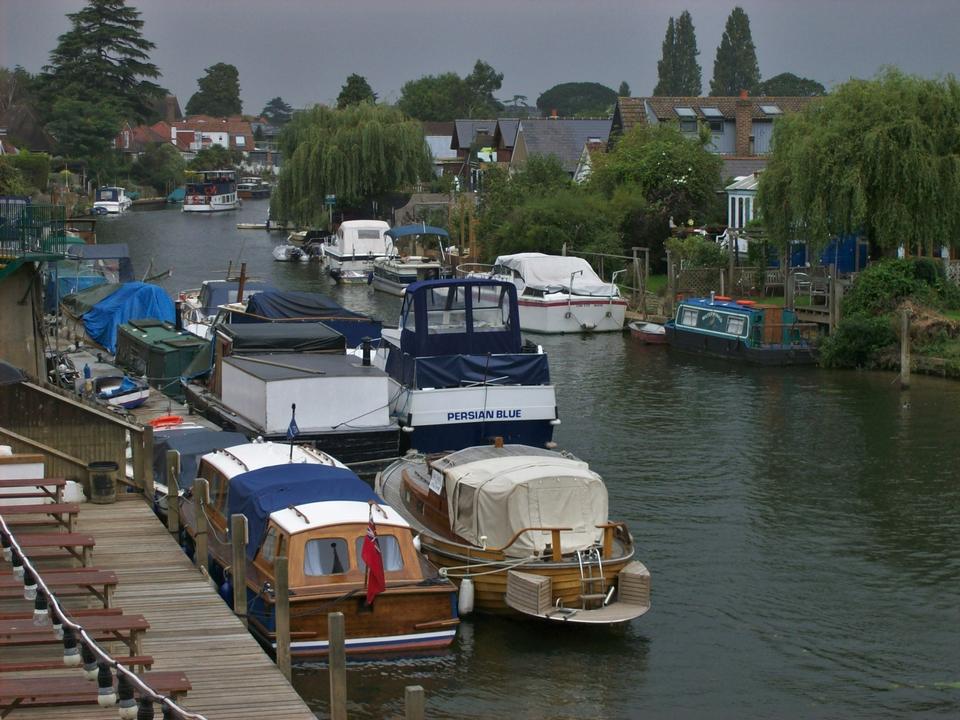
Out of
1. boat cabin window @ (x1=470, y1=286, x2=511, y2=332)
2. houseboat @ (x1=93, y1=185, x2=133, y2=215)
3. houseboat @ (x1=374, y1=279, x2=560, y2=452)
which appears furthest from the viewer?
houseboat @ (x1=93, y1=185, x2=133, y2=215)

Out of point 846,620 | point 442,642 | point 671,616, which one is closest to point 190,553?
Result: point 442,642

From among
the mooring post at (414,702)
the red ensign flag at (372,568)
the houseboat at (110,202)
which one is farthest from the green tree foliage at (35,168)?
the mooring post at (414,702)

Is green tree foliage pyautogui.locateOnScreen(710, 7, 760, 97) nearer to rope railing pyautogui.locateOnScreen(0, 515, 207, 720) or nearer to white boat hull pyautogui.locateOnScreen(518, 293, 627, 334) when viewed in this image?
white boat hull pyautogui.locateOnScreen(518, 293, 627, 334)

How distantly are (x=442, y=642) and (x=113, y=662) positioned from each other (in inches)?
304

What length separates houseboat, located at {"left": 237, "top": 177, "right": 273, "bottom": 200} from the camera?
150375mm

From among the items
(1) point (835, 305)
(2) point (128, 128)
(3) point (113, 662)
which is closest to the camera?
(3) point (113, 662)

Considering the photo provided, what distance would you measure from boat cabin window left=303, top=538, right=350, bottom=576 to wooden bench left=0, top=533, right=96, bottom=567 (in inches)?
110

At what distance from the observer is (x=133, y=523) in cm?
2039

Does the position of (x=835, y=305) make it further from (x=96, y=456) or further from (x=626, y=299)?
(x=96, y=456)

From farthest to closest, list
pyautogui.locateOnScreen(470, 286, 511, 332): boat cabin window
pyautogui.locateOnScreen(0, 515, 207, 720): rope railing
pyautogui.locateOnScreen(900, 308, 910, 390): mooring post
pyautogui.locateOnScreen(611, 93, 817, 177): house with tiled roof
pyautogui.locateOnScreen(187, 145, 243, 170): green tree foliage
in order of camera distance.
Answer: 1. pyautogui.locateOnScreen(187, 145, 243, 170): green tree foliage
2. pyautogui.locateOnScreen(611, 93, 817, 177): house with tiled roof
3. pyautogui.locateOnScreen(900, 308, 910, 390): mooring post
4. pyautogui.locateOnScreen(470, 286, 511, 332): boat cabin window
5. pyautogui.locateOnScreen(0, 515, 207, 720): rope railing

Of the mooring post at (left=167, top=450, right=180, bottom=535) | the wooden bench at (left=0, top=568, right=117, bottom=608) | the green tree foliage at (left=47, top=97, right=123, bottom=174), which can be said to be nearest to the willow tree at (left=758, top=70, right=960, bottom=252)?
the mooring post at (left=167, top=450, right=180, bottom=535)

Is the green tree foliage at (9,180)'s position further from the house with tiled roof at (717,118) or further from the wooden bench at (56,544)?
the wooden bench at (56,544)

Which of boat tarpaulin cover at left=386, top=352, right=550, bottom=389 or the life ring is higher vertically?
boat tarpaulin cover at left=386, top=352, right=550, bottom=389

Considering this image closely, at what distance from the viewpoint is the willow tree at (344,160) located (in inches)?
3273
